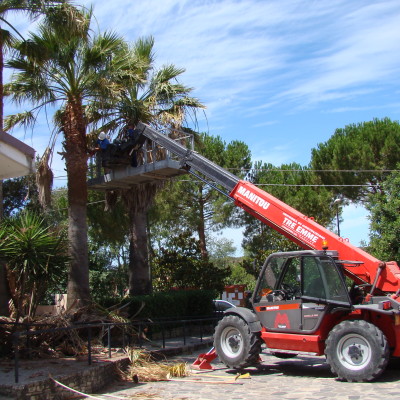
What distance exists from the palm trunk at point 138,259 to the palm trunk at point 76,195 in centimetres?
375

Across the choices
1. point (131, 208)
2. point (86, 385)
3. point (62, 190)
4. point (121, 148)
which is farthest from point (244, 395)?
point (62, 190)

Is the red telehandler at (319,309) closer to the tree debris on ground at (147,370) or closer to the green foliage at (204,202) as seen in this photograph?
the tree debris on ground at (147,370)

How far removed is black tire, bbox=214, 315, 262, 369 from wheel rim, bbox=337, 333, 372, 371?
176 cm

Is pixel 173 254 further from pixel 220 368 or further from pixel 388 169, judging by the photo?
pixel 220 368

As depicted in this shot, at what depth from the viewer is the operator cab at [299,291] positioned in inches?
366

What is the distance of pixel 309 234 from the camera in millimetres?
10398

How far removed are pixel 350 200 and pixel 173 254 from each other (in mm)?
9705

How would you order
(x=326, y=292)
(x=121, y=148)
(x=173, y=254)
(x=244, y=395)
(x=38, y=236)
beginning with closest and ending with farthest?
(x=244, y=395) → (x=326, y=292) → (x=38, y=236) → (x=121, y=148) → (x=173, y=254)

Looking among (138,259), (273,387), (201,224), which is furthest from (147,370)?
(201,224)

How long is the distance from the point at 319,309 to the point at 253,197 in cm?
302

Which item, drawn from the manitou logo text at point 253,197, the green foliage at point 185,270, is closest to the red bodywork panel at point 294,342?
the manitou logo text at point 253,197

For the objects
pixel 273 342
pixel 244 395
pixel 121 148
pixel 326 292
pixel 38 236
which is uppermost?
pixel 121 148

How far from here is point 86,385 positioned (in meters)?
8.64

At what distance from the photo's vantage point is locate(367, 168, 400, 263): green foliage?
18547mm
